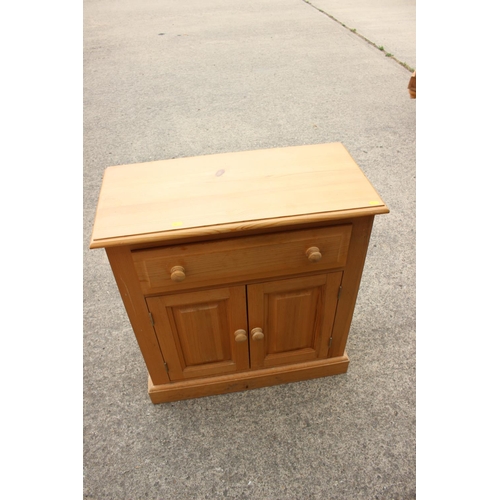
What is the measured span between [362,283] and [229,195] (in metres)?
1.08

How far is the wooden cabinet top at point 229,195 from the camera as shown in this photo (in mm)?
967

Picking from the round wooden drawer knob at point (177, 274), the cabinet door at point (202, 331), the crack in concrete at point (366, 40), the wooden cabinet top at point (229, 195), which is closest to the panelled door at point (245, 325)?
the cabinet door at point (202, 331)

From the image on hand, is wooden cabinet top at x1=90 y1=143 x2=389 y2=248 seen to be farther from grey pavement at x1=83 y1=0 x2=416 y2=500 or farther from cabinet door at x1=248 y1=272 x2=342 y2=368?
grey pavement at x1=83 y1=0 x2=416 y2=500

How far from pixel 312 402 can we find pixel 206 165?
3.08 feet

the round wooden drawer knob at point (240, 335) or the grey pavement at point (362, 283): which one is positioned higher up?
the round wooden drawer knob at point (240, 335)

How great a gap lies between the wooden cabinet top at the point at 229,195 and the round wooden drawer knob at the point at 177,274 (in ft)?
0.33

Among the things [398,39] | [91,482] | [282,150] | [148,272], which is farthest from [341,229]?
[398,39]

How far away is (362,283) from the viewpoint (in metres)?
1.91

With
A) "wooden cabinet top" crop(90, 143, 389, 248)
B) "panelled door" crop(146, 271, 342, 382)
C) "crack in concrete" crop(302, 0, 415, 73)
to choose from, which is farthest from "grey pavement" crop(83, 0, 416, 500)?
"wooden cabinet top" crop(90, 143, 389, 248)

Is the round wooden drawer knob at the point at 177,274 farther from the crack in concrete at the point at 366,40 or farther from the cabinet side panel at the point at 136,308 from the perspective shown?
the crack in concrete at the point at 366,40

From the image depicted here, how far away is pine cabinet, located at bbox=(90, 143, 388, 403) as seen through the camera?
0.99 meters

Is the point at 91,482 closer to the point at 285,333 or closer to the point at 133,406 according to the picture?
the point at 133,406

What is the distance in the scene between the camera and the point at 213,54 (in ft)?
14.9

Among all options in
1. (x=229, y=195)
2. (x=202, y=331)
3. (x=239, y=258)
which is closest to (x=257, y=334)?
(x=202, y=331)
